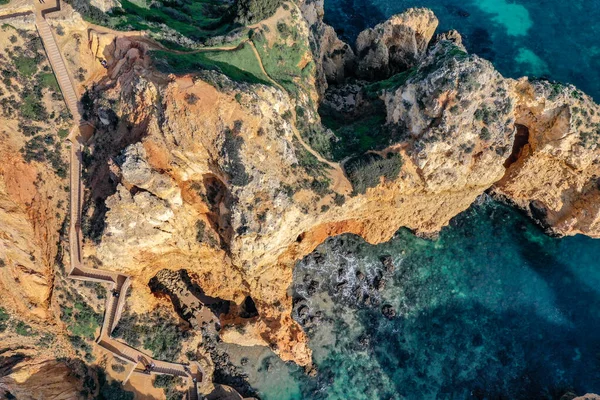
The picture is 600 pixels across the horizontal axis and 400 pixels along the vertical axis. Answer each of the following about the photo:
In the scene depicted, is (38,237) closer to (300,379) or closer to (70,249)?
(70,249)

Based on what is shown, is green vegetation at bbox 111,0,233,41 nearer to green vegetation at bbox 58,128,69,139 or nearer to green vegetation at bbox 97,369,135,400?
green vegetation at bbox 58,128,69,139

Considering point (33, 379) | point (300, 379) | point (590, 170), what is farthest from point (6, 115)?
point (590, 170)

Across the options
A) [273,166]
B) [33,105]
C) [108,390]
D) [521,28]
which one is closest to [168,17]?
[33,105]

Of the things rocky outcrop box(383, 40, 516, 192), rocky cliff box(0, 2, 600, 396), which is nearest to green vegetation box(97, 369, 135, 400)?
rocky cliff box(0, 2, 600, 396)

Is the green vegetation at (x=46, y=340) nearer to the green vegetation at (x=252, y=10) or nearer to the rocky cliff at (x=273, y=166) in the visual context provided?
the rocky cliff at (x=273, y=166)

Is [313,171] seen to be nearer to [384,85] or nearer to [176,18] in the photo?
[384,85]

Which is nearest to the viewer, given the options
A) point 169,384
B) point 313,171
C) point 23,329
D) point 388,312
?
point 313,171

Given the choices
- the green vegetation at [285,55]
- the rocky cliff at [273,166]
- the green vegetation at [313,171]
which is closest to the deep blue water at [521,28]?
the green vegetation at [285,55]
